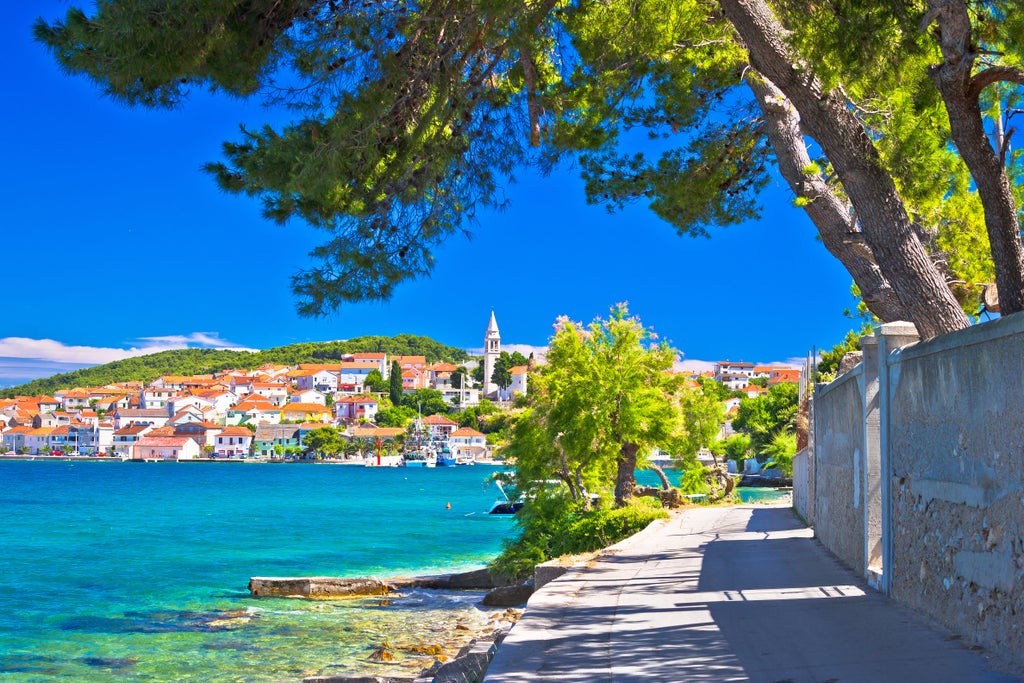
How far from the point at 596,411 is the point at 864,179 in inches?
653

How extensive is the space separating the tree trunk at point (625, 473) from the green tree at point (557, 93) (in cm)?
1504

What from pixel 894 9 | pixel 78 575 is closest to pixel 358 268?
pixel 894 9

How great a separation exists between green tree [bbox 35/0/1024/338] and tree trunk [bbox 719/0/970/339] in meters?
0.02

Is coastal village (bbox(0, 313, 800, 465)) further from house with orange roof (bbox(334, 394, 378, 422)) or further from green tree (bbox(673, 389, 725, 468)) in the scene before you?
green tree (bbox(673, 389, 725, 468))

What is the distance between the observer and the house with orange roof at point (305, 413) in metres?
184

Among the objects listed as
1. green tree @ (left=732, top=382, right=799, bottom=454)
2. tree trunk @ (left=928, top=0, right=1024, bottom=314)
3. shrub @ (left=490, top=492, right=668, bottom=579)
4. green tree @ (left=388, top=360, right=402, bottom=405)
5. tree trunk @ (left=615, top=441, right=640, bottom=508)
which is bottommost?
shrub @ (left=490, top=492, right=668, bottom=579)

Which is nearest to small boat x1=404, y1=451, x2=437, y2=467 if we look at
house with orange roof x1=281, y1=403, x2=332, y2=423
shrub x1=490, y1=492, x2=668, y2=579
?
house with orange roof x1=281, y1=403, x2=332, y2=423

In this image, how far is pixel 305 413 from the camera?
7362 inches

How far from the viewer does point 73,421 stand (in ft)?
617

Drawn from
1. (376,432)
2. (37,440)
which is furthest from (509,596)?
(37,440)

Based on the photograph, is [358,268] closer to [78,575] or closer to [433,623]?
[433,623]

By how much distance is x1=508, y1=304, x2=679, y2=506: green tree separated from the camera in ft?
82.2

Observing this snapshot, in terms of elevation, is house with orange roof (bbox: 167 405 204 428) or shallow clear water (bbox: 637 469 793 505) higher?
house with orange roof (bbox: 167 405 204 428)

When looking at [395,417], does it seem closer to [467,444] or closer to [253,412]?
[467,444]
